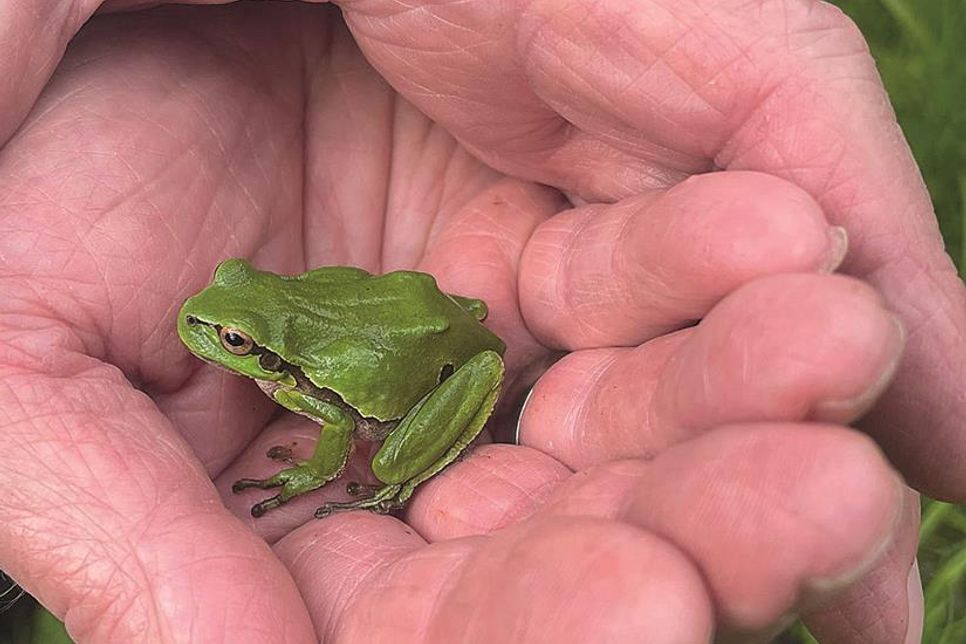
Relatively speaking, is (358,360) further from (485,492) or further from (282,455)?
(485,492)

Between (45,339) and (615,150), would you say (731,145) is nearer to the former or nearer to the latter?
(615,150)

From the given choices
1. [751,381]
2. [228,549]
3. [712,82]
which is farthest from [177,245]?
[751,381]

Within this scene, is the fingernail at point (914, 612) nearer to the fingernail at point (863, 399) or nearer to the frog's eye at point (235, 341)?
the fingernail at point (863, 399)

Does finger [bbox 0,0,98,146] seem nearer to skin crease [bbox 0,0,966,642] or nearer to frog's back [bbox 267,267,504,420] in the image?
skin crease [bbox 0,0,966,642]

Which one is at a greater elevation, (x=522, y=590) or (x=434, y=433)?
(x=522, y=590)

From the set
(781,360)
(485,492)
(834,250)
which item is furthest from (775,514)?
(485,492)

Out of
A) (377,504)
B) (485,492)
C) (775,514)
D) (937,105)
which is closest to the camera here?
(775,514)
